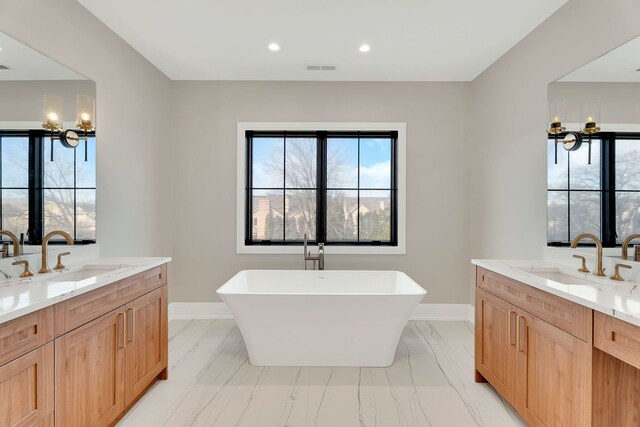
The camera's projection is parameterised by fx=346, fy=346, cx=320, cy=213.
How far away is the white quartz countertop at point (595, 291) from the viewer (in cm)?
136

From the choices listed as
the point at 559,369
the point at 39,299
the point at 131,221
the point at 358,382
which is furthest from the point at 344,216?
the point at 39,299

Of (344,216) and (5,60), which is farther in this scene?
(344,216)

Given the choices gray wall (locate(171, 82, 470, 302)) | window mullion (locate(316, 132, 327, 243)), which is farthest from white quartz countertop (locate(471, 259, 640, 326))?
window mullion (locate(316, 132, 327, 243))

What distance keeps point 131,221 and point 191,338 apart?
124 cm

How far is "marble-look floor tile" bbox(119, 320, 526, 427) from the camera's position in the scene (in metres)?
2.09

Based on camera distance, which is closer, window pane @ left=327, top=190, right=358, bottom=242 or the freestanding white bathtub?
the freestanding white bathtub

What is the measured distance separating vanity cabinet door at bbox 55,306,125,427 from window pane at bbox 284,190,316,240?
7.06 ft

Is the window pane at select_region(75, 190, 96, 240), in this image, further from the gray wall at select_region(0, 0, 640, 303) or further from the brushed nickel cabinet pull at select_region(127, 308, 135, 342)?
the brushed nickel cabinet pull at select_region(127, 308, 135, 342)

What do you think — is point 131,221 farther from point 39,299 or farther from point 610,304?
point 610,304

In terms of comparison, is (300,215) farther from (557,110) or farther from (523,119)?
(557,110)

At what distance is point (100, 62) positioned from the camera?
8.78 feet

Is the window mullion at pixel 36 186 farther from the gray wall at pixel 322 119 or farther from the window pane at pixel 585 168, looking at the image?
the window pane at pixel 585 168

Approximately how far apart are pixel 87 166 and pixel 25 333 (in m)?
1.46

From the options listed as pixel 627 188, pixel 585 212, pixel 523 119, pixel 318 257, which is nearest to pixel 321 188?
pixel 318 257
